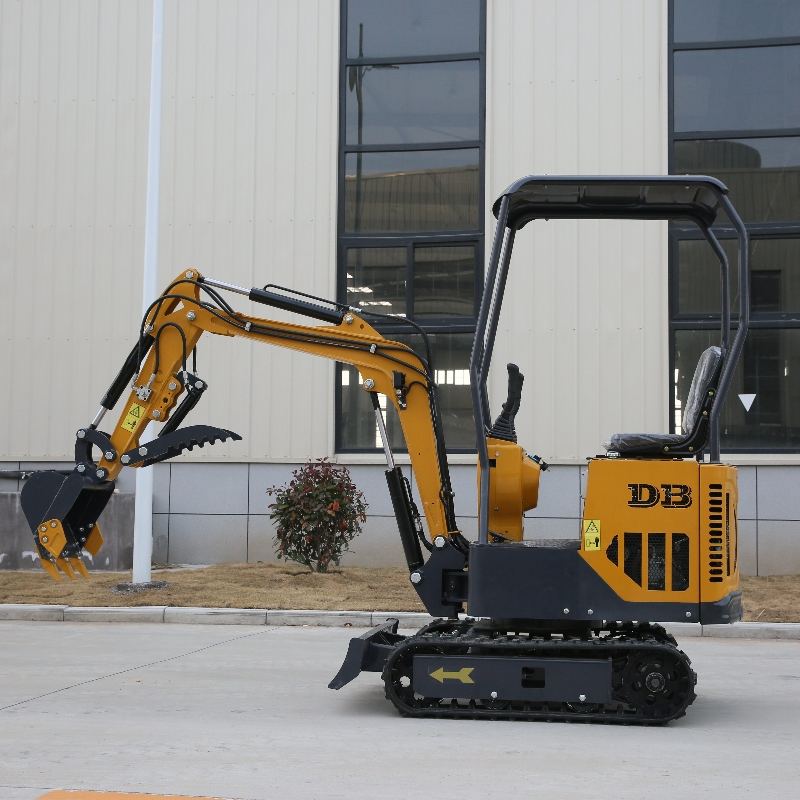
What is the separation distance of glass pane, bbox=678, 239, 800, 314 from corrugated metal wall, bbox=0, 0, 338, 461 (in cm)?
483

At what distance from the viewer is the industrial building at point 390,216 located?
618 inches

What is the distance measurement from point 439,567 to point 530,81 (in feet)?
32.8

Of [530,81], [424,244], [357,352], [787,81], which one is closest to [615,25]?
[530,81]

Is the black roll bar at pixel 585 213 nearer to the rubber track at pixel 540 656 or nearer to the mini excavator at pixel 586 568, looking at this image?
the mini excavator at pixel 586 568

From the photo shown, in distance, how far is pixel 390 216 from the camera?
16.5 metres

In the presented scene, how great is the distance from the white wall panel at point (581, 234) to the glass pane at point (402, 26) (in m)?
0.65

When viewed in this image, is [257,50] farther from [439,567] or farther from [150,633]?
[439,567]

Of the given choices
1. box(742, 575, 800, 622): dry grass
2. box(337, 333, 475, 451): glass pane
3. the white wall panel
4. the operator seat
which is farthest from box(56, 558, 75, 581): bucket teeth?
the white wall panel

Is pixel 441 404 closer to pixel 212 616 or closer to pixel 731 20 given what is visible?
pixel 212 616

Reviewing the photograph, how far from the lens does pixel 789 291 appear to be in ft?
51.5

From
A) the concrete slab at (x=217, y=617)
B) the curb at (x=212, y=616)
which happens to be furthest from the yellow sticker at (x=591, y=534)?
the concrete slab at (x=217, y=617)

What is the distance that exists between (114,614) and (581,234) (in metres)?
7.84

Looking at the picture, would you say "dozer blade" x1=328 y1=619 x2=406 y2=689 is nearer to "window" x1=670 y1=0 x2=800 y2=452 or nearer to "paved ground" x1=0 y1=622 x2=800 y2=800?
"paved ground" x1=0 y1=622 x2=800 y2=800

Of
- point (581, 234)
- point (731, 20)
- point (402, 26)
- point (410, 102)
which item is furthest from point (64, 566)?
point (731, 20)
